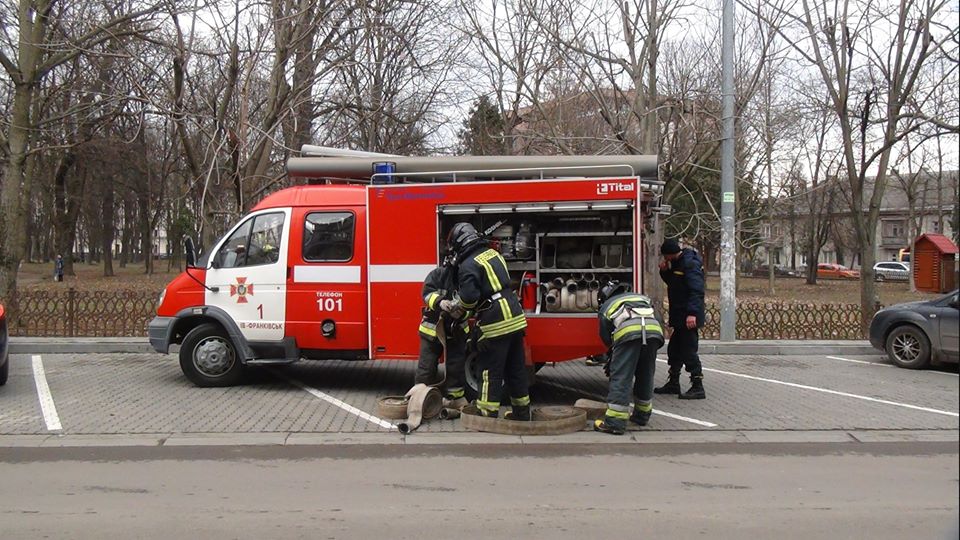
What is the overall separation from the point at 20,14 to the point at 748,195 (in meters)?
26.7

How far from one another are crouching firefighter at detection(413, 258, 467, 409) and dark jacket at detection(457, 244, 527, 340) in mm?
297

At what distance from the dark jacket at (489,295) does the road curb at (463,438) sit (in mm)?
1053

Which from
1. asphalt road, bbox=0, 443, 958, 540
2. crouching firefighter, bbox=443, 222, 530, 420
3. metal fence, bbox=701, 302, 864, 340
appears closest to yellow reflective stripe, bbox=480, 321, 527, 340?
crouching firefighter, bbox=443, 222, 530, 420

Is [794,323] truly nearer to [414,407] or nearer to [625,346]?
[625,346]

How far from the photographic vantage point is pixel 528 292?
27.6 ft

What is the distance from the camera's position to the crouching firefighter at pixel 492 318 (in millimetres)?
7109

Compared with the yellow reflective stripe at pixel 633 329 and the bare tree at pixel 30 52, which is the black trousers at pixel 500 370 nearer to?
the yellow reflective stripe at pixel 633 329

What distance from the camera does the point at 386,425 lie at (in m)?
7.51

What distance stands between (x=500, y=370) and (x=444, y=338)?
0.96 meters

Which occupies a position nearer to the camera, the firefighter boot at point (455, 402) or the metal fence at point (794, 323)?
the firefighter boot at point (455, 402)

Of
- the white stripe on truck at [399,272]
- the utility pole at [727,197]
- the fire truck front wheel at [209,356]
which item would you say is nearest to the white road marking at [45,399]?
the fire truck front wheel at [209,356]

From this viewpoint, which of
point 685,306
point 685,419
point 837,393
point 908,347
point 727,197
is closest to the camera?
point 685,419

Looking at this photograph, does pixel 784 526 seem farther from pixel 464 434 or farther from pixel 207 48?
pixel 207 48

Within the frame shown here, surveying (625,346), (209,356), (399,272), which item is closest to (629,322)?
(625,346)
